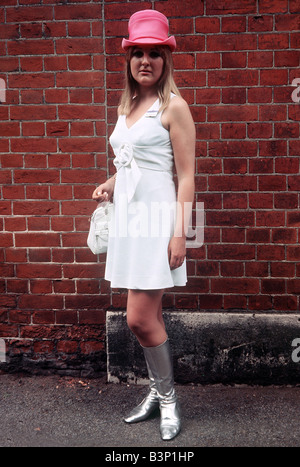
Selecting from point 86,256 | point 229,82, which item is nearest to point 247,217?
point 229,82

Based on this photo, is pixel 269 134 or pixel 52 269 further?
pixel 52 269

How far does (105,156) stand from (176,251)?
3.66 ft

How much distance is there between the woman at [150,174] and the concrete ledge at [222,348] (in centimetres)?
72

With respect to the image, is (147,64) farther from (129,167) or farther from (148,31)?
(129,167)

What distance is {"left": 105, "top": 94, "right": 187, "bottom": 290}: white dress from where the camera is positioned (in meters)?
2.60

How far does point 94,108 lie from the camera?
3402mm

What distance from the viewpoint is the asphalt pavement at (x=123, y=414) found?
2.76 meters

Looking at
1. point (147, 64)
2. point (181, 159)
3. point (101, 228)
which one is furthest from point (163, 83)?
point (101, 228)

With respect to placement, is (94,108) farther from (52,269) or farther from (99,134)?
(52,269)

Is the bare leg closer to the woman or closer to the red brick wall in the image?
the woman

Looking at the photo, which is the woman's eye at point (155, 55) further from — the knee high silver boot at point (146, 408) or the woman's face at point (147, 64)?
the knee high silver boot at point (146, 408)

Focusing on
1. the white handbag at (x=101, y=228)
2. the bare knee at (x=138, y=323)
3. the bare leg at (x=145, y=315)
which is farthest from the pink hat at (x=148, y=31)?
the bare knee at (x=138, y=323)

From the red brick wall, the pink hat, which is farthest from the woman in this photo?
the red brick wall

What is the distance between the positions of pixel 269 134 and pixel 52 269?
178 centimetres
